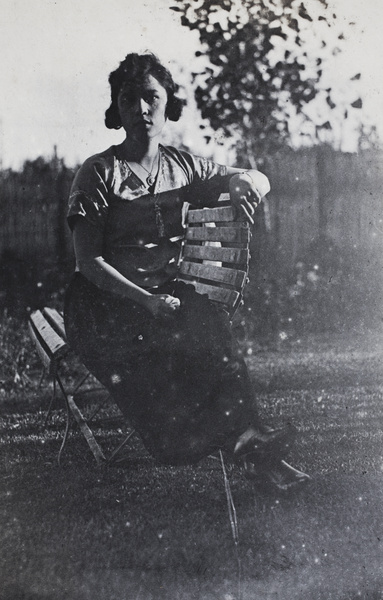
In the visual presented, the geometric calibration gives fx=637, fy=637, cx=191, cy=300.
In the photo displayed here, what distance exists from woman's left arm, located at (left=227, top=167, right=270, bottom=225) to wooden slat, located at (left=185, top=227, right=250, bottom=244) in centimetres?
7

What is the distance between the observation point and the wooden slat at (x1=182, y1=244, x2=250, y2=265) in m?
2.76

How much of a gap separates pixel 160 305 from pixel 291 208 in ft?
2.50

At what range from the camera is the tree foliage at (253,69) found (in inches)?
113

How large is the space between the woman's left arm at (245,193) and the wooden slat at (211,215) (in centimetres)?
4

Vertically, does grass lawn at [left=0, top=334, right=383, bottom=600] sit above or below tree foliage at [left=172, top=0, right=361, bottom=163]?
A: below

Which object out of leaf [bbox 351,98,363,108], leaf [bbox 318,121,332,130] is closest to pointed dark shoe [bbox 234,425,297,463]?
leaf [bbox 318,121,332,130]

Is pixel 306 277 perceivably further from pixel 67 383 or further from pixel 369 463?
pixel 67 383

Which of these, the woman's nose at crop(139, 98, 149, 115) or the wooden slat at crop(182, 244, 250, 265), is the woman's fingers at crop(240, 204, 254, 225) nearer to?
the wooden slat at crop(182, 244, 250, 265)

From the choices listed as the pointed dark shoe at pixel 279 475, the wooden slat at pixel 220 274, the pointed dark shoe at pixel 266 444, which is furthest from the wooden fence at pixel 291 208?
the pointed dark shoe at pixel 279 475

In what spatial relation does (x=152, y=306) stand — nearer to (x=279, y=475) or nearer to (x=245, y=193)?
(x=245, y=193)

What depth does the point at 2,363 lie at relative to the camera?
2883mm

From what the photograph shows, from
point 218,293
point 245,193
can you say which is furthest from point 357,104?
point 218,293

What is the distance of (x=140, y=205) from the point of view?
274 centimetres

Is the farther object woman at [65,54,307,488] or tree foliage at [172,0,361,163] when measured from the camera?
tree foliage at [172,0,361,163]
